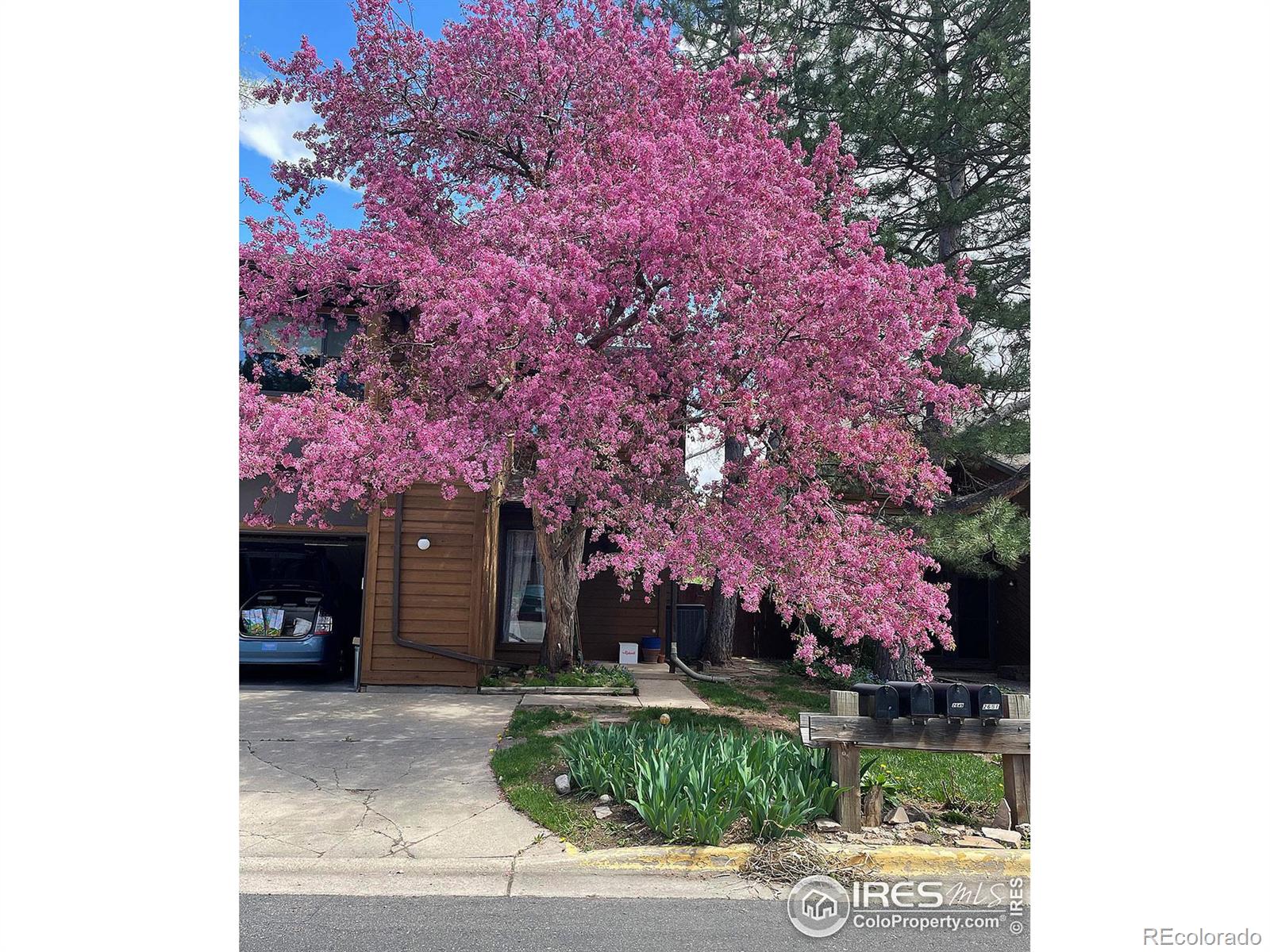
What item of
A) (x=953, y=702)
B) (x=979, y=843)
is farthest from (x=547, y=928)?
(x=953, y=702)

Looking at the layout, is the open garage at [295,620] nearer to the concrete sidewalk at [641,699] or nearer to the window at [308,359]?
the window at [308,359]

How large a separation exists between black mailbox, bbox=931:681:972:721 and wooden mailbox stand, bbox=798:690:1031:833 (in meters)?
0.08

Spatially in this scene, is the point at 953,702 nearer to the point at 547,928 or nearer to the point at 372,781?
the point at 547,928

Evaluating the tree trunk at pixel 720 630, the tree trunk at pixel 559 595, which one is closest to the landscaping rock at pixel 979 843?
the tree trunk at pixel 559 595

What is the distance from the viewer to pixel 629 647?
45.9ft

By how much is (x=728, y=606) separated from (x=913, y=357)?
701 cm

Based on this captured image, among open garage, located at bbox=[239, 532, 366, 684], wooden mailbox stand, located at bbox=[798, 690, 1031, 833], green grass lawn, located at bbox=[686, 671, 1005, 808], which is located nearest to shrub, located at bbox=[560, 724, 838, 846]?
wooden mailbox stand, located at bbox=[798, 690, 1031, 833]

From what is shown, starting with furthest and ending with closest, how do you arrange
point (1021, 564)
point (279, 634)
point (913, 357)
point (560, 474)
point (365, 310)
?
1. point (1021, 564)
2. point (279, 634)
3. point (365, 310)
4. point (913, 357)
5. point (560, 474)

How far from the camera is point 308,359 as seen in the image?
11156 mm

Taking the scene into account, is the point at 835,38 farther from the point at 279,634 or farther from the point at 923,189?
the point at 279,634

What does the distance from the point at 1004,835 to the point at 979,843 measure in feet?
0.76

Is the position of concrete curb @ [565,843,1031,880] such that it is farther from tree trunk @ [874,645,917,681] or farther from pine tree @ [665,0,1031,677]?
tree trunk @ [874,645,917,681]

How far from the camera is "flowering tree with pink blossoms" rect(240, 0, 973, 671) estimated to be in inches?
278

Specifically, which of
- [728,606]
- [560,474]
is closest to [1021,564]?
[728,606]
